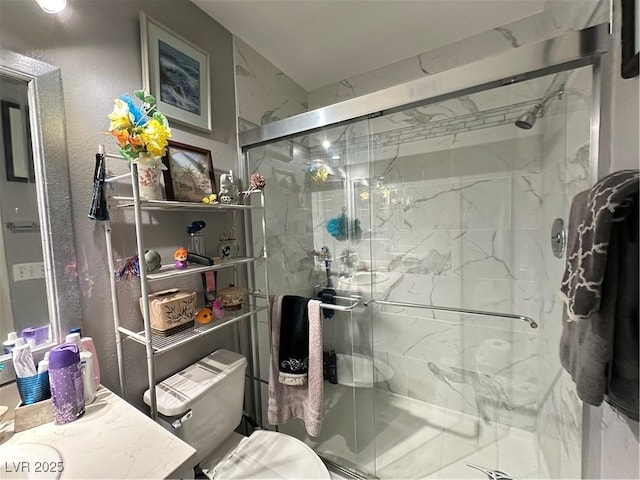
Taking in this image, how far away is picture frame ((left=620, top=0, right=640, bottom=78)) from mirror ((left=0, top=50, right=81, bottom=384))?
5.57 ft

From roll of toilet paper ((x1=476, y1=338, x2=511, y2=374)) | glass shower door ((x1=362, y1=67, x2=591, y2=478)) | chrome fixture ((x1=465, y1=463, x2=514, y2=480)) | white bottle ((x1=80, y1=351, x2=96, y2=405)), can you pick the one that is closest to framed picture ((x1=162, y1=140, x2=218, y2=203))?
white bottle ((x1=80, y1=351, x2=96, y2=405))

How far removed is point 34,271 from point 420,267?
1935mm

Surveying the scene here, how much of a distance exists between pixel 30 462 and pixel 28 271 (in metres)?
0.53

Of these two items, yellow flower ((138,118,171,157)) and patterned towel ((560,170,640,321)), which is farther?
yellow flower ((138,118,171,157))

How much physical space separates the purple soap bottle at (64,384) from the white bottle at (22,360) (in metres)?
0.08

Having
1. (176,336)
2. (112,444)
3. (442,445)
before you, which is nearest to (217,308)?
(176,336)

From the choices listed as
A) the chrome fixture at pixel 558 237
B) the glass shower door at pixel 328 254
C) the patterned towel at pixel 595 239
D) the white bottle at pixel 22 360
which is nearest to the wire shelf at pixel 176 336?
the white bottle at pixel 22 360

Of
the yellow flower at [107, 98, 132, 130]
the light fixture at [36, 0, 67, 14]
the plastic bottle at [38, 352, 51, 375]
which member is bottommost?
the plastic bottle at [38, 352, 51, 375]

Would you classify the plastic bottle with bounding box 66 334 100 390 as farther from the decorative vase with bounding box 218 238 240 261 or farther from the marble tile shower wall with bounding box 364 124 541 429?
the marble tile shower wall with bounding box 364 124 541 429

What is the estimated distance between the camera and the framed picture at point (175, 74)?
3.58ft

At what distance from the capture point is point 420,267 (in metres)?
1.83

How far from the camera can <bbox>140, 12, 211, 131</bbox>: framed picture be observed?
1092 millimetres

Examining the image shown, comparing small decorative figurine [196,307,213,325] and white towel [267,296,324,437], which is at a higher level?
small decorative figurine [196,307,213,325]

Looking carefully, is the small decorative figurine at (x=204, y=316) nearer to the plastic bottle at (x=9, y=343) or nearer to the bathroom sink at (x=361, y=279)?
the plastic bottle at (x=9, y=343)
